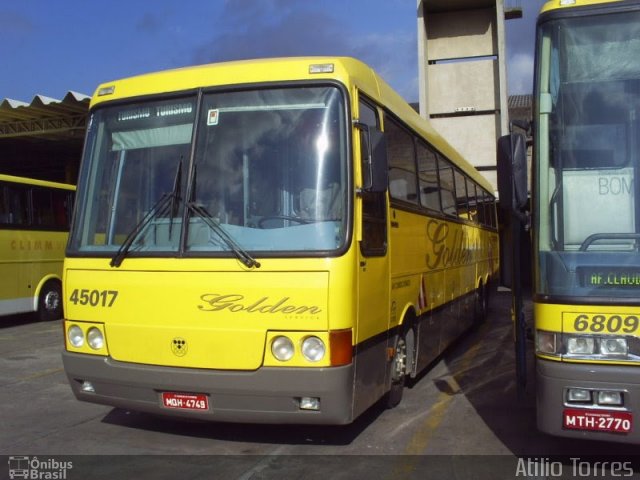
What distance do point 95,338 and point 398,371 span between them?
2.85 metres

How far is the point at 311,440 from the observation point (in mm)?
5289

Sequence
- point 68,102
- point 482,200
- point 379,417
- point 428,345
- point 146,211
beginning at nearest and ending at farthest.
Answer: point 146,211 < point 379,417 < point 428,345 < point 482,200 < point 68,102

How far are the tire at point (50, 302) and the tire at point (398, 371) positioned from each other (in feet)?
33.0

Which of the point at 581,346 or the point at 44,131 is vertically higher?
the point at 44,131

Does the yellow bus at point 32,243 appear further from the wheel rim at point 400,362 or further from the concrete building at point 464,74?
the concrete building at point 464,74

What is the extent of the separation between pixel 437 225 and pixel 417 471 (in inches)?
144

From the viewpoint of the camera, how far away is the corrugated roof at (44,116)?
1783 cm

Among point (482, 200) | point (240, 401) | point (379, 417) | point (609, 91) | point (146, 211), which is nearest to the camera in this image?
point (609, 91)

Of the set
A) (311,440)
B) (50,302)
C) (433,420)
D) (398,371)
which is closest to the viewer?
(311,440)

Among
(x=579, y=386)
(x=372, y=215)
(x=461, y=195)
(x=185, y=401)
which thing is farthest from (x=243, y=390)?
(x=461, y=195)

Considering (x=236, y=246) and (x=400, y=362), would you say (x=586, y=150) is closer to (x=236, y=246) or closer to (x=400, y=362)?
(x=236, y=246)

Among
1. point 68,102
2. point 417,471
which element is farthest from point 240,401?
point 68,102

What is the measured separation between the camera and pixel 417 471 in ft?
15.1

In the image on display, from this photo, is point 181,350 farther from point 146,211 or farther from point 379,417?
point 379,417
